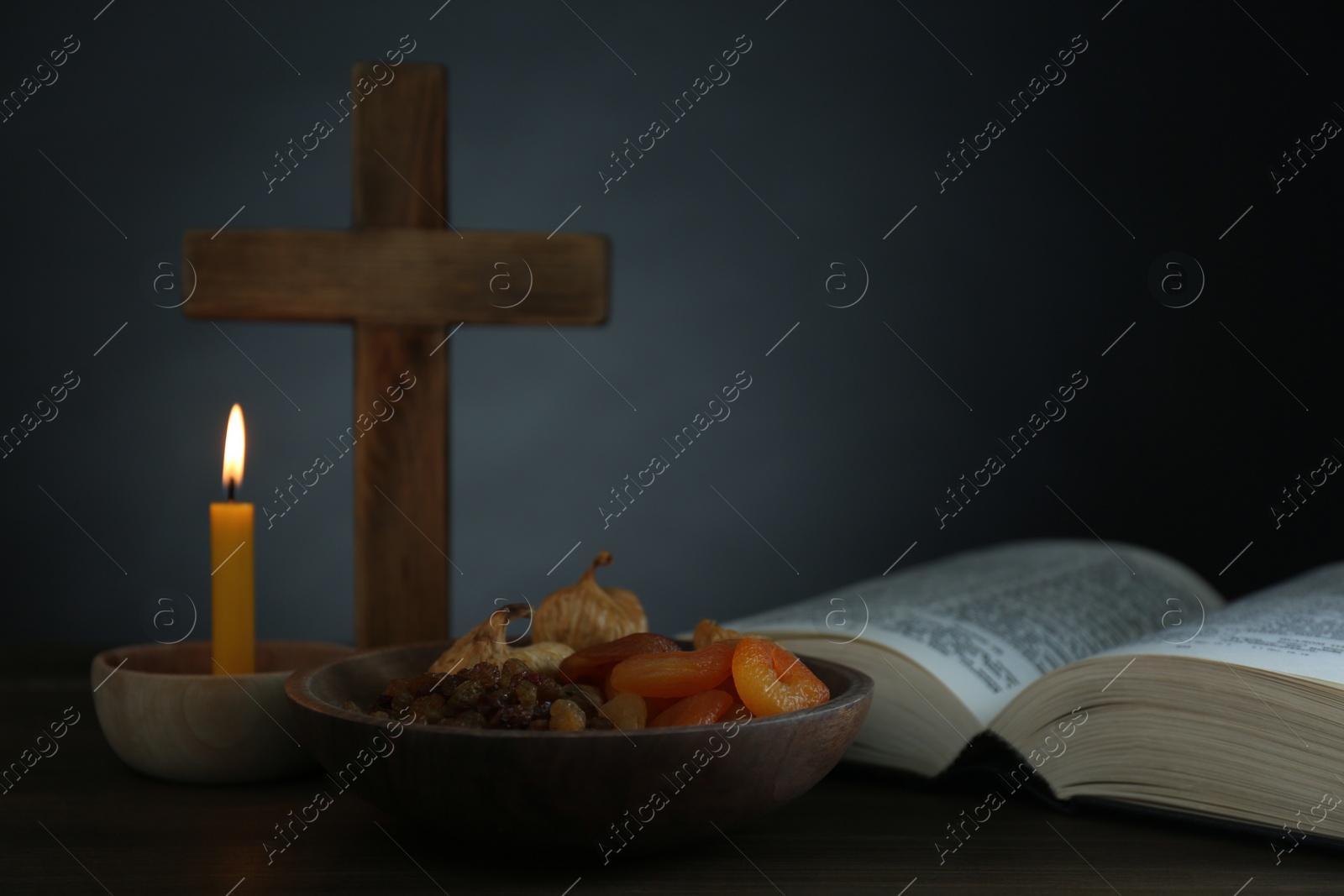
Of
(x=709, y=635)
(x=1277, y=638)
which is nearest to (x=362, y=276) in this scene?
(x=709, y=635)

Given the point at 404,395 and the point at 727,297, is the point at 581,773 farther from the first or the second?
the point at 727,297

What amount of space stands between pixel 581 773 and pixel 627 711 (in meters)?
0.08

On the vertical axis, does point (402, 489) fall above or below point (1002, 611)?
above

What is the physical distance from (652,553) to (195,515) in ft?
2.12

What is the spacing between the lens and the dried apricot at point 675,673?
23.7 inches

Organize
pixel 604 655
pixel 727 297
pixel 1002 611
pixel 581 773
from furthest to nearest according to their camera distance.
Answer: pixel 727 297 < pixel 1002 611 < pixel 604 655 < pixel 581 773

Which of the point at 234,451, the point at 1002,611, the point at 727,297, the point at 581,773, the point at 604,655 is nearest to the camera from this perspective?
the point at 581,773

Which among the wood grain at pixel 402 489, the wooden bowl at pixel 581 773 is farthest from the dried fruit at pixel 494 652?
the wood grain at pixel 402 489

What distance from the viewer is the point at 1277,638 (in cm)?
71

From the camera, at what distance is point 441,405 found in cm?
92

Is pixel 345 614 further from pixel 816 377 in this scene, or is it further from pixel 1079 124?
pixel 1079 124

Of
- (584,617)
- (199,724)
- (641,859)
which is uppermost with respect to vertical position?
(199,724)

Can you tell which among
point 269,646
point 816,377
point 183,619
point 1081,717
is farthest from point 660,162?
point 1081,717

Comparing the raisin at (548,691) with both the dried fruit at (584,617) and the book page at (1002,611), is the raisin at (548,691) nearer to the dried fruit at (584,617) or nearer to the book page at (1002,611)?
the dried fruit at (584,617)
